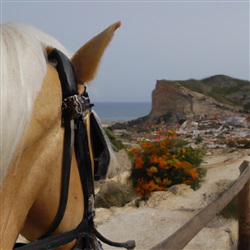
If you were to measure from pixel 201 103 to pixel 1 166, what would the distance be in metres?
12.7

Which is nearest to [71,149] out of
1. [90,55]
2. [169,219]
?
[90,55]

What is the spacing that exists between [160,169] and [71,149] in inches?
179

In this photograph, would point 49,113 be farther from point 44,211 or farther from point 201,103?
point 201,103

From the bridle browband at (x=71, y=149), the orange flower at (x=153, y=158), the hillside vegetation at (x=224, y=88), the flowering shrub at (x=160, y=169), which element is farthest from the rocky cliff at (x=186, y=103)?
the bridle browband at (x=71, y=149)

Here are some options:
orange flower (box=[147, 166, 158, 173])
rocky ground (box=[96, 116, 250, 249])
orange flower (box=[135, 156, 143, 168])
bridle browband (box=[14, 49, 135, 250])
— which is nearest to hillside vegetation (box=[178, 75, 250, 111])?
rocky ground (box=[96, 116, 250, 249])

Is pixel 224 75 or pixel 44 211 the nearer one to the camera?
pixel 44 211

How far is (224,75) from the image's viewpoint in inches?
729

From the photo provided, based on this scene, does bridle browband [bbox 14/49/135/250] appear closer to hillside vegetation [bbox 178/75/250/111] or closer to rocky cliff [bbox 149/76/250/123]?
rocky cliff [bbox 149/76/250/123]

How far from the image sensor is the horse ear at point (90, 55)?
1040 millimetres

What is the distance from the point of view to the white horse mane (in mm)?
792

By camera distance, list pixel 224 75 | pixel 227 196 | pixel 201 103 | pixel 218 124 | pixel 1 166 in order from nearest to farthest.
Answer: pixel 1 166 → pixel 227 196 → pixel 218 124 → pixel 201 103 → pixel 224 75

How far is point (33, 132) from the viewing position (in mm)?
892

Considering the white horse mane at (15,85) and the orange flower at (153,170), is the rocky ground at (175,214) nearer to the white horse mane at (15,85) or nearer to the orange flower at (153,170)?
the orange flower at (153,170)

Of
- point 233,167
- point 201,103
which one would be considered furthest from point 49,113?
point 201,103
